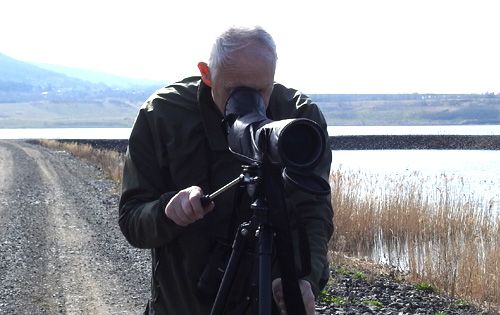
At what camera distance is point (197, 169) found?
2441 mm

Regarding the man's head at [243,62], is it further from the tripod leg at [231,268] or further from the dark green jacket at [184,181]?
the tripod leg at [231,268]

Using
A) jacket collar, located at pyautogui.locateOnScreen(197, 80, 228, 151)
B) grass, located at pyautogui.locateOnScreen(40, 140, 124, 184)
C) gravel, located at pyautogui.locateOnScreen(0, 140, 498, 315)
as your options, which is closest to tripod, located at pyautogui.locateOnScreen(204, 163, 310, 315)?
jacket collar, located at pyautogui.locateOnScreen(197, 80, 228, 151)

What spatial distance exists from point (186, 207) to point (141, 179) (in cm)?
39

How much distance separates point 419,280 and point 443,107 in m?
152

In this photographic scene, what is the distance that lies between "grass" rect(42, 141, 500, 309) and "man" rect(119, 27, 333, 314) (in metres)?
6.32

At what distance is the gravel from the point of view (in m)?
7.55

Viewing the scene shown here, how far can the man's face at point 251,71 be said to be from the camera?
229cm

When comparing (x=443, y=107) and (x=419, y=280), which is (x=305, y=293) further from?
(x=443, y=107)

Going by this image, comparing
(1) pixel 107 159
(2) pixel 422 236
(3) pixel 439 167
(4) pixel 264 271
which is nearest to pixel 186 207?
(4) pixel 264 271

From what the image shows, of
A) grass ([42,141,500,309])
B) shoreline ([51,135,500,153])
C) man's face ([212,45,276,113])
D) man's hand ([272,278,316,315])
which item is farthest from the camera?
shoreline ([51,135,500,153])

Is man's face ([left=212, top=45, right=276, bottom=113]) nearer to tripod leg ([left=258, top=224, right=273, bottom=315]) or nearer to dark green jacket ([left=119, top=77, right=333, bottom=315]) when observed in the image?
dark green jacket ([left=119, top=77, right=333, bottom=315])

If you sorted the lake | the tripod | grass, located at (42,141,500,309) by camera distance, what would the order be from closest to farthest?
the tripod
grass, located at (42,141,500,309)
the lake

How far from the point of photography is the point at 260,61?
2.29 meters

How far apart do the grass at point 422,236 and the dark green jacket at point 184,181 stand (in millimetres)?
6313
